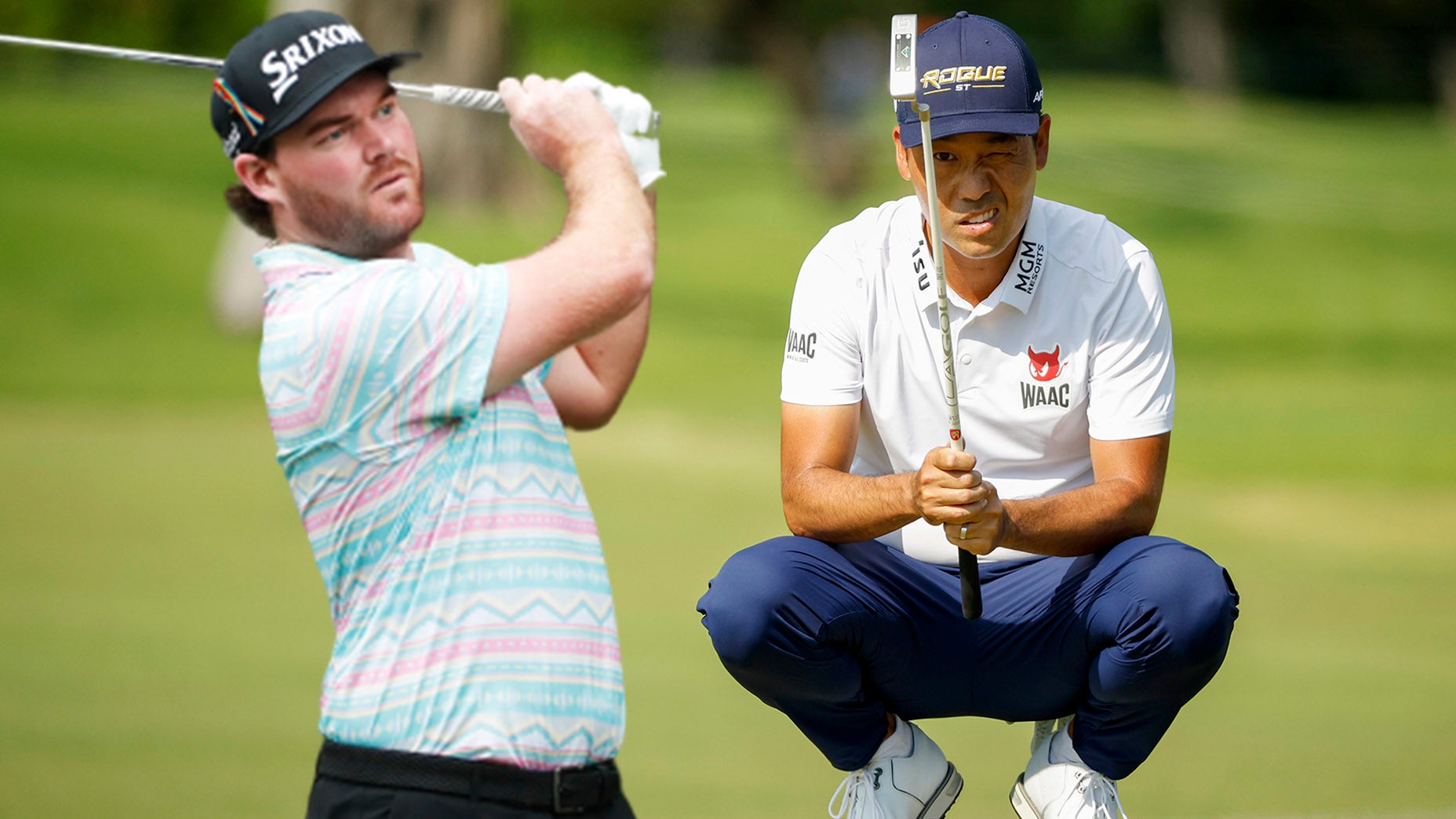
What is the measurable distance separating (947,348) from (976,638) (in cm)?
61

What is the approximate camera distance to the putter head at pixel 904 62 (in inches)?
103

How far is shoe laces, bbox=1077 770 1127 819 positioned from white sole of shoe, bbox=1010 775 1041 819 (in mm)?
121

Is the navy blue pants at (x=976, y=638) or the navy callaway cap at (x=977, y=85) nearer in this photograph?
the navy blue pants at (x=976, y=638)

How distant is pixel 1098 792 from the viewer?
9.77ft

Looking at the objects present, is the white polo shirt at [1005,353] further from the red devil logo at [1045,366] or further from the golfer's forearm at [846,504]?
the golfer's forearm at [846,504]

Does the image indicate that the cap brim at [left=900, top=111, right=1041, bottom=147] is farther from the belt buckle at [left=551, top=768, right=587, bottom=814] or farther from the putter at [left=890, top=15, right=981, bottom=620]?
the belt buckle at [left=551, top=768, right=587, bottom=814]

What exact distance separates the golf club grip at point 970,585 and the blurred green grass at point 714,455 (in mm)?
2658

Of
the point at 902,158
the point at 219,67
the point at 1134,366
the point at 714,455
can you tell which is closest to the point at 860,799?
the point at 1134,366

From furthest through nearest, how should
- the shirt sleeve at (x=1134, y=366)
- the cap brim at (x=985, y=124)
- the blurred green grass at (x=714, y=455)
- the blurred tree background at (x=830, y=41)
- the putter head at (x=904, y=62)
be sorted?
the blurred tree background at (x=830, y=41) < the blurred green grass at (x=714, y=455) < the shirt sleeve at (x=1134, y=366) < the cap brim at (x=985, y=124) < the putter head at (x=904, y=62)

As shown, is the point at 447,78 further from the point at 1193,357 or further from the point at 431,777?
the point at 431,777

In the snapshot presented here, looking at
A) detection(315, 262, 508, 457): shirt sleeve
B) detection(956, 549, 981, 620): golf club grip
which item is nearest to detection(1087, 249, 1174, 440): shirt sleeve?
detection(956, 549, 981, 620): golf club grip

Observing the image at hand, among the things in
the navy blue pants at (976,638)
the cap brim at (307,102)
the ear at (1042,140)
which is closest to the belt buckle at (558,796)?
the navy blue pants at (976,638)

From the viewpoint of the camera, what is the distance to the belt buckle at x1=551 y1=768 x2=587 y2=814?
2795 mm

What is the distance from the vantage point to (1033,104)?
9.72ft
